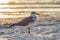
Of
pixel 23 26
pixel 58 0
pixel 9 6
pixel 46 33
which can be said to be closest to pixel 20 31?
pixel 23 26

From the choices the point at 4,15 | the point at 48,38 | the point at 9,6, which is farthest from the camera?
the point at 9,6

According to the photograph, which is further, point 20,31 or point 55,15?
point 55,15

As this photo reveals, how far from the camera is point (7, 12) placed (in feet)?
8.04

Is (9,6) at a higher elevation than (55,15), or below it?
higher

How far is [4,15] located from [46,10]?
2.14 feet

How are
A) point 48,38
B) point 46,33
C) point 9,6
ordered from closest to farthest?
point 48,38, point 46,33, point 9,6

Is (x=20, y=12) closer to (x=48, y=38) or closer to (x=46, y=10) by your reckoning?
(x=46, y=10)

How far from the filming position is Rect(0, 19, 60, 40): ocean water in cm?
167

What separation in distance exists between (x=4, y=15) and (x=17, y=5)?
30 centimetres

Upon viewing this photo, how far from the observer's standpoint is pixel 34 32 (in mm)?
1783

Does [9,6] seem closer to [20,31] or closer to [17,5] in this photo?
[17,5]

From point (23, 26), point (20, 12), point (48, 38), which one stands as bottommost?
point (48, 38)

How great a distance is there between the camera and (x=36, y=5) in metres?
2.61

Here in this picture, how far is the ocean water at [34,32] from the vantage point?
5.46 feet
